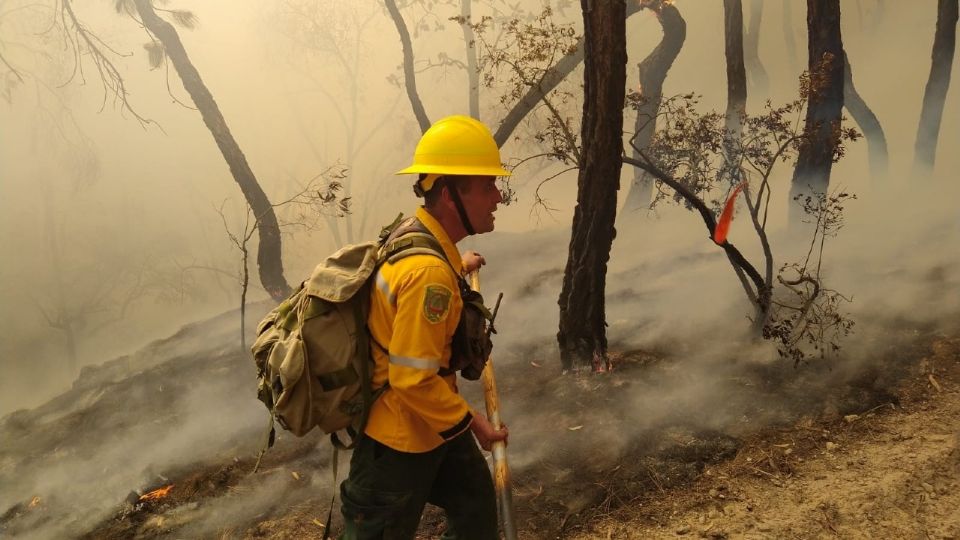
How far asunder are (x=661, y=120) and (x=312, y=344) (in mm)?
3269

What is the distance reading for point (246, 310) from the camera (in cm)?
555

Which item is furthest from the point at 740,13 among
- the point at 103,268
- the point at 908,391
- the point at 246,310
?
the point at 103,268

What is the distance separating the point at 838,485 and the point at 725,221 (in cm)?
195

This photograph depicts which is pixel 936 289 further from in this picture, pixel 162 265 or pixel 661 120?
pixel 162 265

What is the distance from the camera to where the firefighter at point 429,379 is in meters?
1.53

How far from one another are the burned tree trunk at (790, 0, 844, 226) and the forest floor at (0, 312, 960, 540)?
1.15 m

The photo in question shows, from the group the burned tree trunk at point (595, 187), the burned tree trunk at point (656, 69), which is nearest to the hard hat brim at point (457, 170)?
the burned tree trunk at point (595, 187)

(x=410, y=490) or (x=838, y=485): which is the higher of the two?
(x=410, y=490)

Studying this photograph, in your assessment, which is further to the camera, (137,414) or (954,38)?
(137,414)

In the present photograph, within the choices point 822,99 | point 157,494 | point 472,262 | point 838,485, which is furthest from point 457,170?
point 157,494

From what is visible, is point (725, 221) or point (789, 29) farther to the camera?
point (725, 221)

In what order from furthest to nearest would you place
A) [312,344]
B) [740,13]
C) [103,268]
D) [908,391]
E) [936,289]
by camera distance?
1. [103,268]
2. [740,13]
3. [936,289]
4. [908,391]
5. [312,344]

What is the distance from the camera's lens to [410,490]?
176 cm

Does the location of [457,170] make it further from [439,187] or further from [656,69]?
[656,69]
